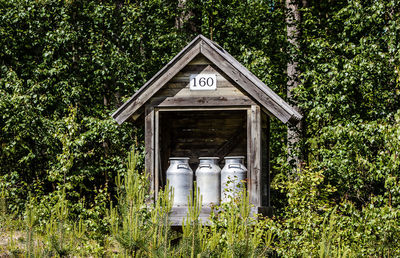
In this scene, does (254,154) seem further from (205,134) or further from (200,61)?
(205,134)

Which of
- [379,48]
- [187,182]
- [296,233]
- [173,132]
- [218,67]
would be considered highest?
[379,48]

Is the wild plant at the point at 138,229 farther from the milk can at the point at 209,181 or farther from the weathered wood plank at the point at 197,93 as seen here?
the weathered wood plank at the point at 197,93

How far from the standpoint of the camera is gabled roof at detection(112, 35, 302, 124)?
8672 mm

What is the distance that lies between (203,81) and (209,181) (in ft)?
5.38

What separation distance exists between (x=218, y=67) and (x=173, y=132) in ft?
8.67

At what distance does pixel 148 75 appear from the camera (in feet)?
45.9

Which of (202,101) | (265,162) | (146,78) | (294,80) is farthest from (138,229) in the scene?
(294,80)

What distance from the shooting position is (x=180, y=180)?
891 centimetres

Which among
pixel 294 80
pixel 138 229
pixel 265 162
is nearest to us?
pixel 138 229

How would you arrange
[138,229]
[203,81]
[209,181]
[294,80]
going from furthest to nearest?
[294,80], [203,81], [209,181], [138,229]

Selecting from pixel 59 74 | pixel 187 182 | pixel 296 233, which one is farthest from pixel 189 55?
pixel 59 74

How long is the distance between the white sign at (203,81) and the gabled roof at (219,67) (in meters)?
0.26

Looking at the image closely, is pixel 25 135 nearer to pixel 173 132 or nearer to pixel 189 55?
pixel 173 132

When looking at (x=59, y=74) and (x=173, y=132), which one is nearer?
(x=173, y=132)
